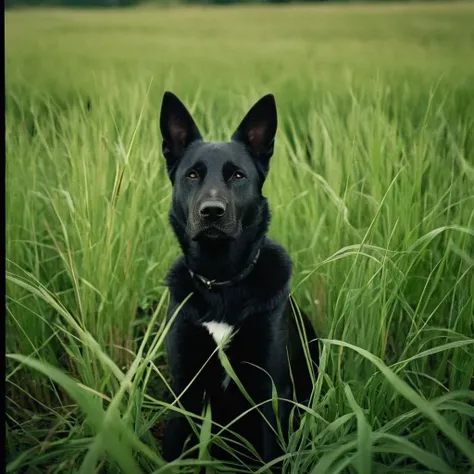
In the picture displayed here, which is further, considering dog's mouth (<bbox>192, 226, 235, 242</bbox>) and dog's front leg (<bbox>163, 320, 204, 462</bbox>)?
dog's front leg (<bbox>163, 320, 204, 462</bbox>)

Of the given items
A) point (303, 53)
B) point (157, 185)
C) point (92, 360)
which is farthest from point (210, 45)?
point (92, 360)

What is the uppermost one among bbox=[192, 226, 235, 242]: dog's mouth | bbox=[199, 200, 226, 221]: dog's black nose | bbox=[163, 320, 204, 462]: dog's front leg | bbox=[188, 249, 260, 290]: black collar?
bbox=[199, 200, 226, 221]: dog's black nose

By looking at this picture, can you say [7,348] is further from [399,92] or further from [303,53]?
[399,92]

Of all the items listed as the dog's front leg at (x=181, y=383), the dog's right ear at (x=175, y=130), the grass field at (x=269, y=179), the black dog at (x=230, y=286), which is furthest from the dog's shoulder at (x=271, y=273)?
the dog's right ear at (x=175, y=130)

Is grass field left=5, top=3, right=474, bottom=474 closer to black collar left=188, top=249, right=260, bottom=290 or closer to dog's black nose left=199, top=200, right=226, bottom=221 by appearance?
black collar left=188, top=249, right=260, bottom=290

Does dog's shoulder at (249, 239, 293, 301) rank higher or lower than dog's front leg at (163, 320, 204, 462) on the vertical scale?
higher

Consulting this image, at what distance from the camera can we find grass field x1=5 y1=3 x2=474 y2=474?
1839mm

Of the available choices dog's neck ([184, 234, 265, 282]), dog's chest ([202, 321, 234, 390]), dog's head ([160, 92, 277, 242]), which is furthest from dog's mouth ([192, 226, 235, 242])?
dog's chest ([202, 321, 234, 390])

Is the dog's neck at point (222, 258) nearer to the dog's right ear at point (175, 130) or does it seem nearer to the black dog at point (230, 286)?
the black dog at point (230, 286)

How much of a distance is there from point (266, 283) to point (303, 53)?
2.86 ft

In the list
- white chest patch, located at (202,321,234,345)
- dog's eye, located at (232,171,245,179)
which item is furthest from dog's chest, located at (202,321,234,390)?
dog's eye, located at (232,171,245,179)

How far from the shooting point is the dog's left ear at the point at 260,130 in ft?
5.88

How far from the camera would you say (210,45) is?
Result: 81.4 inches

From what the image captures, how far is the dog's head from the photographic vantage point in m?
1.69
